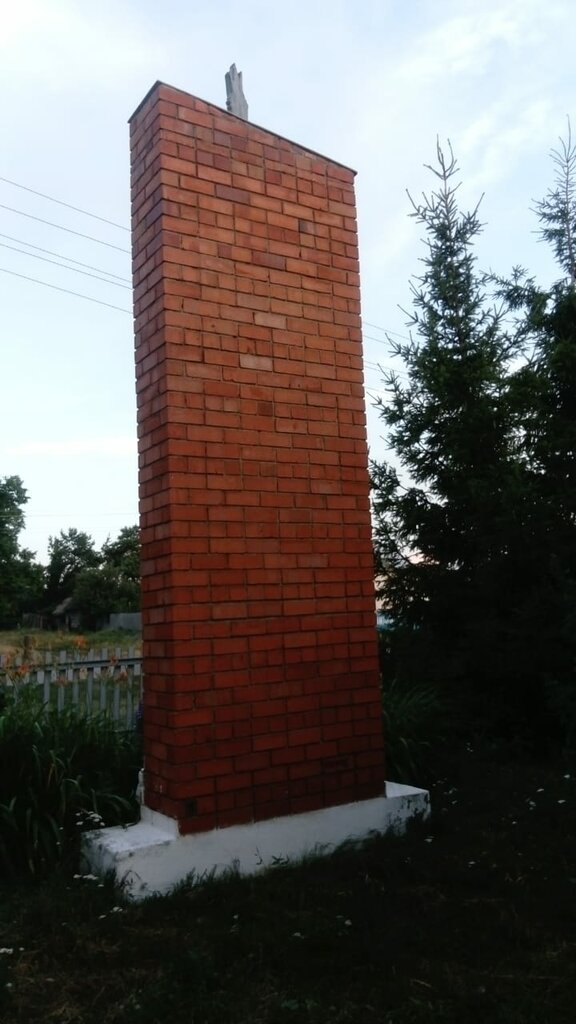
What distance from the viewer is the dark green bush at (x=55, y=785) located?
3.33 metres

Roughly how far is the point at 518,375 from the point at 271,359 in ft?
13.4

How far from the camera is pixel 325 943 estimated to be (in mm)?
2525

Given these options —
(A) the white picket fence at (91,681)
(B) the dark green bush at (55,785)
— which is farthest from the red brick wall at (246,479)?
(A) the white picket fence at (91,681)

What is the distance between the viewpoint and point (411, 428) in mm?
7641

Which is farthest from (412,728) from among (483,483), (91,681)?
(91,681)

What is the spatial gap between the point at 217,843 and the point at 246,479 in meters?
1.52

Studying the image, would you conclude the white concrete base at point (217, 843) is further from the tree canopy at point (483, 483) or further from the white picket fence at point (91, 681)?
the white picket fence at point (91, 681)

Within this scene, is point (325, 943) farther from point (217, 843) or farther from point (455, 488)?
point (455, 488)

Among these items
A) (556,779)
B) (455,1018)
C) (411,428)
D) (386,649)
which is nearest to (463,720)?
(386,649)

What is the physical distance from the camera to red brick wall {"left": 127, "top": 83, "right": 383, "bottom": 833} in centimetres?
328

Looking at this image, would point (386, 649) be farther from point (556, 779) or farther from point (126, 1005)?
point (126, 1005)

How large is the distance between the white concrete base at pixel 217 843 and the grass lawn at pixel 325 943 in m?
0.09

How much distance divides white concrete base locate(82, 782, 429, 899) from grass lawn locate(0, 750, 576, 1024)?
9 cm

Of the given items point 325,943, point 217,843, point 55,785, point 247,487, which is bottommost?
point 325,943
